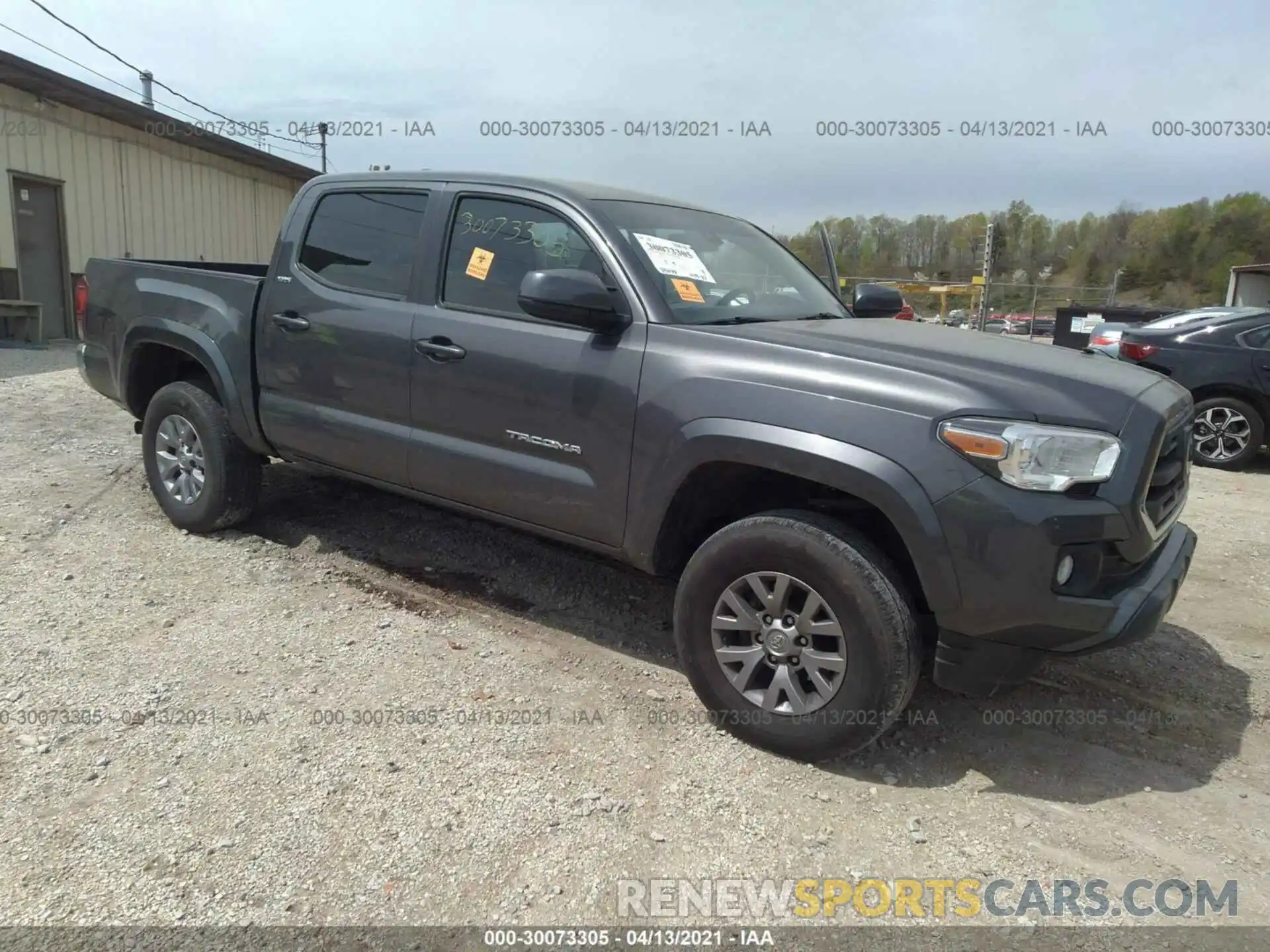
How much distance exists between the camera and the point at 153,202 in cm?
1598

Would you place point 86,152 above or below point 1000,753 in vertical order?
above

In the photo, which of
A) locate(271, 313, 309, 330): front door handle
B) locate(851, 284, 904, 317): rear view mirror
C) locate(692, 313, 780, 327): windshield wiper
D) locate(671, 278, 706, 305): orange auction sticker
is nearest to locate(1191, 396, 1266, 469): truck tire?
locate(851, 284, 904, 317): rear view mirror

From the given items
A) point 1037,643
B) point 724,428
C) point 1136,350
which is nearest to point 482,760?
point 724,428

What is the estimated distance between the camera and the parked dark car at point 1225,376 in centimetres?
773

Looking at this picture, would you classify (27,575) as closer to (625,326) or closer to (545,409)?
(545,409)

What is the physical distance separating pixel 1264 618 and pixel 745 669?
298cm

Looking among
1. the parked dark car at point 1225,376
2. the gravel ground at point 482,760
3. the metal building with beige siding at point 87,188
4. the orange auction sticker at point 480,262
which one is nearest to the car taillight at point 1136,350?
the parked dark car at point 1225,376

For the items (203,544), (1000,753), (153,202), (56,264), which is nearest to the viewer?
(1000,753)

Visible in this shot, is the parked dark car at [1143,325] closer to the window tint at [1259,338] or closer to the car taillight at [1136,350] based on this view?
the car taillight at [1136,350]

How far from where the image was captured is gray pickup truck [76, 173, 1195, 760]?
2607 millimetres

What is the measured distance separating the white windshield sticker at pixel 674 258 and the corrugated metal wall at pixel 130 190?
13168mm

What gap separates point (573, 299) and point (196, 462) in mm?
2738

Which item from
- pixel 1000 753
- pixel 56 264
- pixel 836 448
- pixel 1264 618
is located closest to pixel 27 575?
pixel 836 448

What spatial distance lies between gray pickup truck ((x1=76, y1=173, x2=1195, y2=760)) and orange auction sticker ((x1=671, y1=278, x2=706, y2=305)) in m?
0.02
